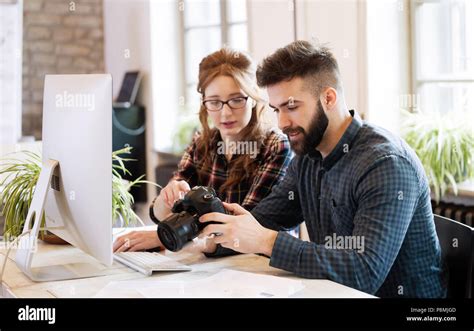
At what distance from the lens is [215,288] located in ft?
5.43

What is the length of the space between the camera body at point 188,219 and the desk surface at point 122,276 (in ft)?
0.33

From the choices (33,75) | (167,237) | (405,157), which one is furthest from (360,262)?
(33,75)

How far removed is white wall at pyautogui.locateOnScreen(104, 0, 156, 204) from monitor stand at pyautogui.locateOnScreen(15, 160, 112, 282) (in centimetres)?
405

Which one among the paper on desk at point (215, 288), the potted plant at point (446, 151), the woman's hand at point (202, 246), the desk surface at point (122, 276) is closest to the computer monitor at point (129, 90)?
the potted plant at point (446, 151)

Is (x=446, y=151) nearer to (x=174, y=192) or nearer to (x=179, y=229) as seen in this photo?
(x=174, y=192)

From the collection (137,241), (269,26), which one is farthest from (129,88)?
(137,241)

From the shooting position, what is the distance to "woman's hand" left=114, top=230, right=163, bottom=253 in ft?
6.93

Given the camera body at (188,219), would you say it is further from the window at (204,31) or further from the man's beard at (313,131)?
the window at (204,31)

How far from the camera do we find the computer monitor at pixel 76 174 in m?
1.66

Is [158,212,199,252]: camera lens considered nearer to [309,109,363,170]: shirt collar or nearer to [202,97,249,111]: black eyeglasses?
[309,109,363,170]: shirt collar

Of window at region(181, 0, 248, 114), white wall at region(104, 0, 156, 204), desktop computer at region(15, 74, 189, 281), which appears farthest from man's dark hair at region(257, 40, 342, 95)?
white wall at region(104, 0, 156, 204)

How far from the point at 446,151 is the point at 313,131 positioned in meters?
1.56
